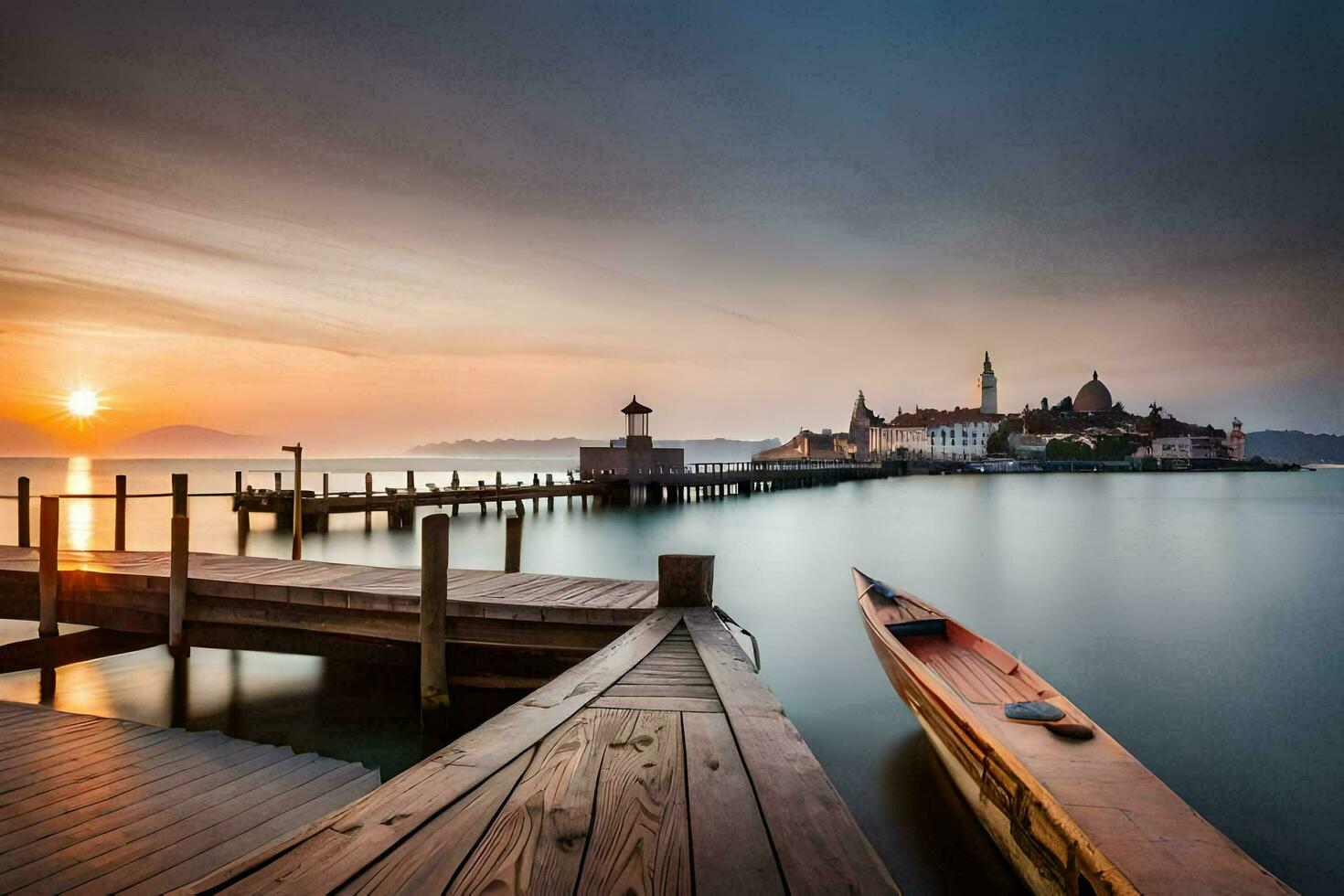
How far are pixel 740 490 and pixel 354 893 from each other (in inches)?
2173

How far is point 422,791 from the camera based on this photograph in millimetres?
2104

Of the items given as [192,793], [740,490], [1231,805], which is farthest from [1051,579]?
[740,490]

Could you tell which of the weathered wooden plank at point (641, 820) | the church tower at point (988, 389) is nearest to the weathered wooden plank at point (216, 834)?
the weathered wooden plank at point (641, 820)

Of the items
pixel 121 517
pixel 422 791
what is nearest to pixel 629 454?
pixel 121 517

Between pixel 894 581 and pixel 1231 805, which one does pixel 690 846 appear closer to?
pixel 1231 805

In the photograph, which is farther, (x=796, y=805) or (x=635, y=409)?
(x=635, y=409)

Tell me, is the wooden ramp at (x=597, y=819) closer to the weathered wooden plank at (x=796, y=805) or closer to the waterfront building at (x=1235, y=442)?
the weathered wooden plank at (x=796, y=805)

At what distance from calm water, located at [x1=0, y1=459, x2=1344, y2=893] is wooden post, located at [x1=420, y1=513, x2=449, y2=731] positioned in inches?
19.2

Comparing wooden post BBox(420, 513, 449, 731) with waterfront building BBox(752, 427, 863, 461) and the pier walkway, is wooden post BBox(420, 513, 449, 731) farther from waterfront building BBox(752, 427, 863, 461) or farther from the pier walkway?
waterfront building BBox(752, 427, 863, 461)

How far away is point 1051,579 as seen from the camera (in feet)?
60.5

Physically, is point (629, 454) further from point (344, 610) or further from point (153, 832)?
point (153, 832)

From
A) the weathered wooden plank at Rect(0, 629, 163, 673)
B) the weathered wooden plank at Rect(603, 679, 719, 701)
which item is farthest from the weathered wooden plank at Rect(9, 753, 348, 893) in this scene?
the weathered wooden plank at Rect(0, 629, 163, 673)

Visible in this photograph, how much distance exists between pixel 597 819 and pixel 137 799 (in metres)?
4.05

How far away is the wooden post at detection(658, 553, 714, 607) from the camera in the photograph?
5105 mm
